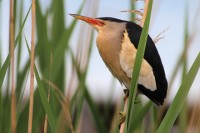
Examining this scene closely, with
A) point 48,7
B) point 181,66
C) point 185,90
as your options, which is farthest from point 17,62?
point 185,90

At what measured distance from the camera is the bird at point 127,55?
4.71 ft

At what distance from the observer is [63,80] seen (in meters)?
1.47

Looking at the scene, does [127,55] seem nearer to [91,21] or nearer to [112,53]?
[112,53]

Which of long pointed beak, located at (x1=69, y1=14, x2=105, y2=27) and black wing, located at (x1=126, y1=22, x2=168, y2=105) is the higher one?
long pointed beak, located at (x1=69, y1=14, x2=105, y2=27)

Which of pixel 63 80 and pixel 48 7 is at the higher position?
pixel 48 7

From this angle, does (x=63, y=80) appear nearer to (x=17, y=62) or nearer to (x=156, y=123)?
(x=17, y=62)

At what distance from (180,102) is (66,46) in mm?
515

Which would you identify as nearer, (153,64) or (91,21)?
(91,21)

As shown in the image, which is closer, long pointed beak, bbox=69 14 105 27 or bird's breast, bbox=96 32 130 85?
long pointed beak, bbox=69 14 105 27

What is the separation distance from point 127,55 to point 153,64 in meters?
0.10

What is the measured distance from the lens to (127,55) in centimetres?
145

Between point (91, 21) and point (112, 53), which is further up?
point (91, 21)

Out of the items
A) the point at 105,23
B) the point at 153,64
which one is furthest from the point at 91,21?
the point at 153,64

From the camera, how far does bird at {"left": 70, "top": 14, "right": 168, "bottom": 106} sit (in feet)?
4.71
